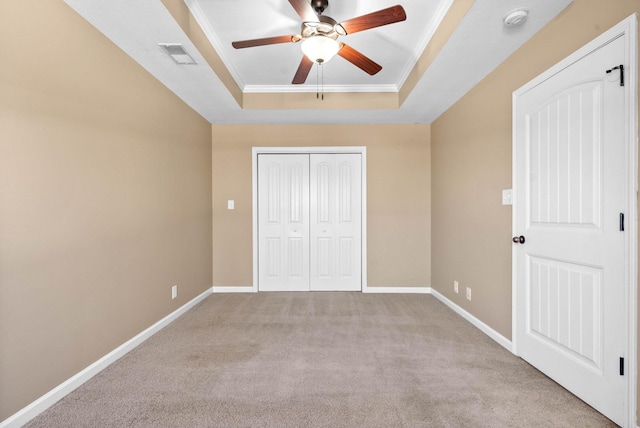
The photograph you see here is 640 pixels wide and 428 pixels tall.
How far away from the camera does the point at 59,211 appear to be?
1.71 meters

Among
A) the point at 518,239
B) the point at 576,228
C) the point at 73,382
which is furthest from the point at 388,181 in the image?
the point at 73,382

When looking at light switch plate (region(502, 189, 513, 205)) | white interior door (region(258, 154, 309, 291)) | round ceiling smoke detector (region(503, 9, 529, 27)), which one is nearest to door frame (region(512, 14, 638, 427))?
round ceiling smoke detector (region(503, 9, 529, 27))

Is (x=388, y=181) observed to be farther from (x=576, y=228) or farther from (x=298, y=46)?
(x=576, y=228)

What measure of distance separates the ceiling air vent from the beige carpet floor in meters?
2.34

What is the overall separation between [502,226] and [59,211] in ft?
10.3

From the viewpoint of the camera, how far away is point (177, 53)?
2.29 m

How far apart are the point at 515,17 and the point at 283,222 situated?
3176mm

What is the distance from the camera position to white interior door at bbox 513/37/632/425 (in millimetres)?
1481

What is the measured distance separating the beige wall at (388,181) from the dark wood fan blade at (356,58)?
1.80 meters

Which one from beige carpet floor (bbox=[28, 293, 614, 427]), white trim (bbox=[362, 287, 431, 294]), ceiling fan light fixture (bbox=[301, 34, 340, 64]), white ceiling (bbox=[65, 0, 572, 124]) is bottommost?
beige carpet floor (bbox=[28, 293, 614, 427])

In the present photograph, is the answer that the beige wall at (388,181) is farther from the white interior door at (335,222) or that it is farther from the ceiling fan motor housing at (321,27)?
the ceiling fan motor housing at (321,27)

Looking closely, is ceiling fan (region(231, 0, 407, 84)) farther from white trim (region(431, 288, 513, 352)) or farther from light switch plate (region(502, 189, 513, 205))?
white trim (region(431, 288, 513, 352))

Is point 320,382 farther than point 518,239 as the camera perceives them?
No

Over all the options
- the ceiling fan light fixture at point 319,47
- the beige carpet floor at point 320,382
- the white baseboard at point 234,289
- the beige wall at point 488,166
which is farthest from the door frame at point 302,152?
the ceiling fan light fixture at point 319,47
